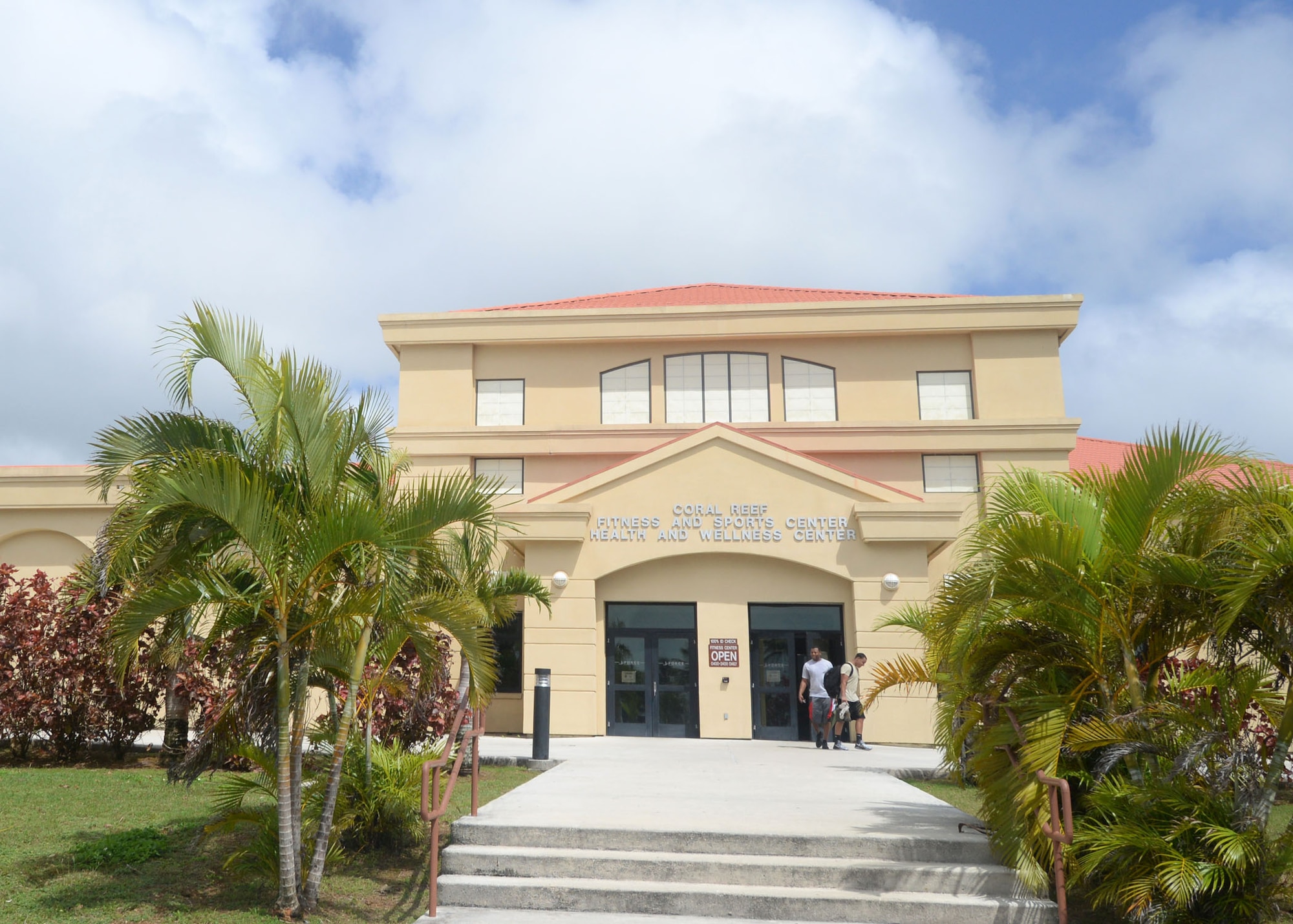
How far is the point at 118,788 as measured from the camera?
1207cm

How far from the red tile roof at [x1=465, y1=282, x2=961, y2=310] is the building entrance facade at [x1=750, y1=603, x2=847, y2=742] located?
908cm

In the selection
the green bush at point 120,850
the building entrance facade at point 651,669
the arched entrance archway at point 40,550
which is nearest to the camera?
the green bush at point 120,850

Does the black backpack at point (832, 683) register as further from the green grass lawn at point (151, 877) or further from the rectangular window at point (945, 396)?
the rectangular window at point (945, 396)

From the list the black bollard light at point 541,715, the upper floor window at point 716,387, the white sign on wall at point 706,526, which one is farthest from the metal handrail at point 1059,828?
the upper floor window at point 716,387

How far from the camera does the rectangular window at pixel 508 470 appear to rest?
24812mm

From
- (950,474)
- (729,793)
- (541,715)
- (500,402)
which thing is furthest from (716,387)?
(729,793)

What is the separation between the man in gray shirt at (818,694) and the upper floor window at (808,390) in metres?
8.64

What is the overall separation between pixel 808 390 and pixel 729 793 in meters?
15.7

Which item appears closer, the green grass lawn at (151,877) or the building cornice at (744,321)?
the green grass lawn at (151,877)

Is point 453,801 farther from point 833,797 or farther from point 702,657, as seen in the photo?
point 702,657

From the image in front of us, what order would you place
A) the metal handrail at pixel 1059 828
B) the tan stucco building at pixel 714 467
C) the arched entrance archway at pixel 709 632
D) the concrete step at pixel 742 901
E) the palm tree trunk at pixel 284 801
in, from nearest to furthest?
the metal handrail at pixel 1059 828 → the palm tree trunk at pixel 284 801 → the concrete step at pixel 742 901 → the tan stucco building at pixel 714 467 → the arched entrance archway at pixel 709 632

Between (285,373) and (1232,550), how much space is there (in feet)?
24.2

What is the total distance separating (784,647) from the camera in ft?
68.2

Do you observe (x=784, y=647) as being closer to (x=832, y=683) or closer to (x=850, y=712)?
(x=832, y=683)
